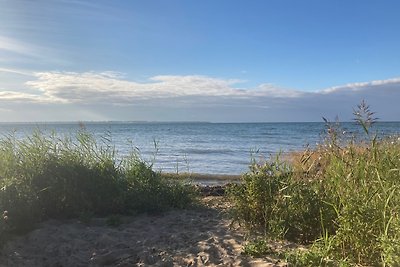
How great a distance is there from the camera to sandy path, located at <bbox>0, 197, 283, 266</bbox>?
4914mm

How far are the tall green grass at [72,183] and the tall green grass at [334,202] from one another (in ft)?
6.04

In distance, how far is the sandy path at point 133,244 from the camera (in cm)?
491

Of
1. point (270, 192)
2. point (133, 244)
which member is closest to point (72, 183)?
point (133, 244)

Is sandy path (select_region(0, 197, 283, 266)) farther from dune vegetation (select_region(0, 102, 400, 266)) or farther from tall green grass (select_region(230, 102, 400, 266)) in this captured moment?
tall green grass (select_region(230, 102, 400, 266))

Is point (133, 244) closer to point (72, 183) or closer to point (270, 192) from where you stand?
point (72, 183)

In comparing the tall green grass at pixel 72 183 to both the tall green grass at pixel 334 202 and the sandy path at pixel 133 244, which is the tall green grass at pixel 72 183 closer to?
the sandy path at pixel 133 244

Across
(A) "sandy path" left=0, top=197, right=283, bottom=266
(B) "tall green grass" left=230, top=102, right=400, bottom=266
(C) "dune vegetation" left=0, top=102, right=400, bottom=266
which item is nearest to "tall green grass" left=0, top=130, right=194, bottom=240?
(C) "dune vegetation" left=0, top=102, right=400, bottom=266

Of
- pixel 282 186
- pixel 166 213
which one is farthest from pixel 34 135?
pixel 282 186

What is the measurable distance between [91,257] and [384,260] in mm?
3267

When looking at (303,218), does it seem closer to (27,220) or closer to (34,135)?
(27,220)

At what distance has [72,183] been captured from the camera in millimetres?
6656

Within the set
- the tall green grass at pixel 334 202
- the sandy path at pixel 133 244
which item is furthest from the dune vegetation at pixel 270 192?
the sandy path at pixel 133 244

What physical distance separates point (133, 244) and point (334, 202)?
253 cm

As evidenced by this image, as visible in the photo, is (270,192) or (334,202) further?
(270,192)
